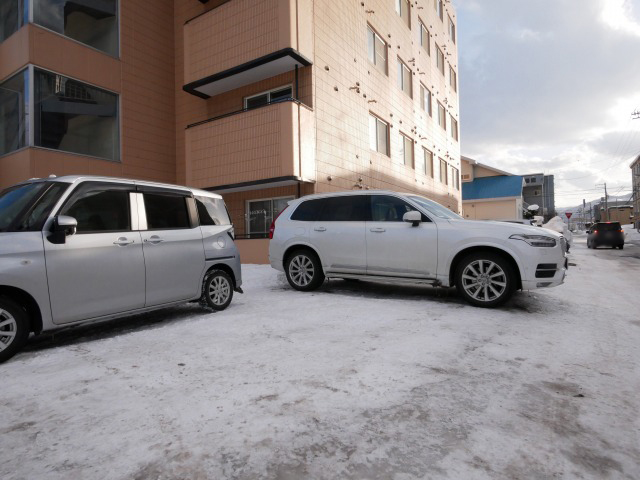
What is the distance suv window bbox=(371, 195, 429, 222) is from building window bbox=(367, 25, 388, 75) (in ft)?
36.8

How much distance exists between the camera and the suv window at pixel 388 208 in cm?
650

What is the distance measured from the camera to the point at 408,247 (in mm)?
6215

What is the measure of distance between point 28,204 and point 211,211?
236 centimetres

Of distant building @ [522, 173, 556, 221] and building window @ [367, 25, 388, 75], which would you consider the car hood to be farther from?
distant building @ [522, 173, 556, 221]

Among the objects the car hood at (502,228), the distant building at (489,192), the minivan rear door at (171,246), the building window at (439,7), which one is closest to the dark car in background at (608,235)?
the distant building at (489,192)

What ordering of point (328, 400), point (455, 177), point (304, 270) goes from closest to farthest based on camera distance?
1. point (328, 400)
2. point (304, 270)
3. point (455, 177)

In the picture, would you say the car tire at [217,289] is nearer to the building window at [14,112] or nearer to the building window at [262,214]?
the building window at [262,214]

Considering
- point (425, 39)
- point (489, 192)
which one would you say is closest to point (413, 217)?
point (425, 39)

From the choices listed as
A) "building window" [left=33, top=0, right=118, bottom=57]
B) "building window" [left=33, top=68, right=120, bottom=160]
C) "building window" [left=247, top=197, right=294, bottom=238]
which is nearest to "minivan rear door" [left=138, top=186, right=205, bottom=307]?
"building window" [left=247, top=197, right=294, bottom=238]

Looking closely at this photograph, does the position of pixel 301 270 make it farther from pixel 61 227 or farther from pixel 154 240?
pixel 61 227

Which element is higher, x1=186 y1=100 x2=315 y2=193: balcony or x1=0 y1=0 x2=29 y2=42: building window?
x1=0 y1=0 x2=29 y2=42: building window

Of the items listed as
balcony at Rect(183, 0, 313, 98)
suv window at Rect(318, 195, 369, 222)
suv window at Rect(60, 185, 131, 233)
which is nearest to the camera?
suv window at Rect(60, 185, 131, 233)

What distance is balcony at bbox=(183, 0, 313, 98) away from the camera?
1120 centimetres

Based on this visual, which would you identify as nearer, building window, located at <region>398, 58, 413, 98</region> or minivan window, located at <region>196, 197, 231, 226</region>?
minivan window, located at <region>196, 197, 231, 226</region>
